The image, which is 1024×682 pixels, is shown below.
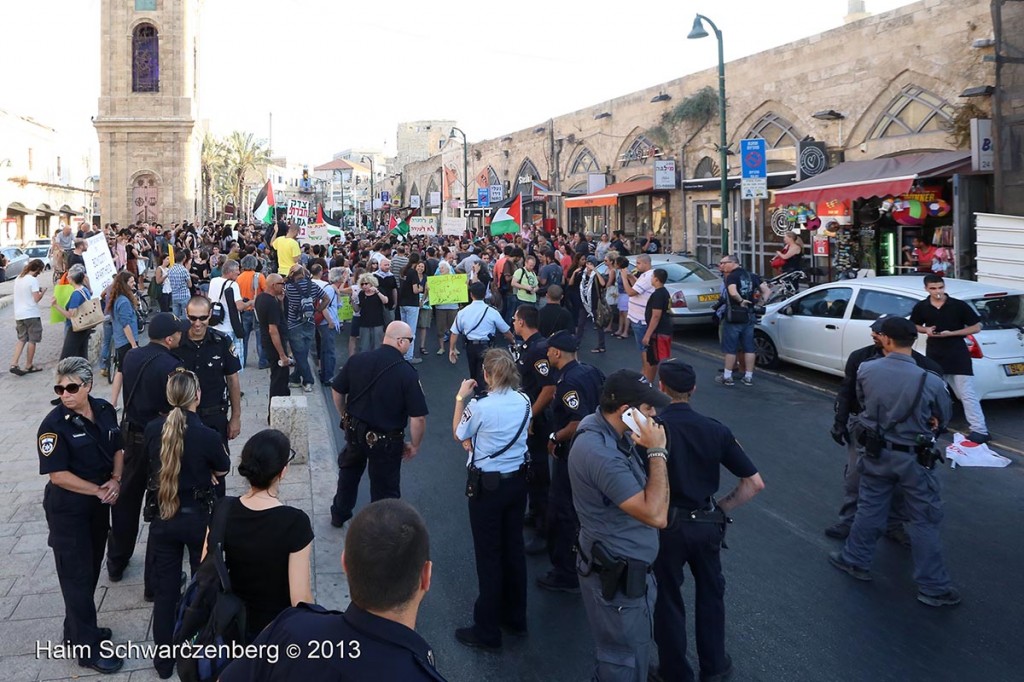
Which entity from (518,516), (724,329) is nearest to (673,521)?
(518,516)

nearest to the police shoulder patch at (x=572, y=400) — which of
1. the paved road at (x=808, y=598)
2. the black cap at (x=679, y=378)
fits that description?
the black cap at (x=679, y=378)

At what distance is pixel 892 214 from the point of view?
16.8 m

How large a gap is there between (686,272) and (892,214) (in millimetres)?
4351

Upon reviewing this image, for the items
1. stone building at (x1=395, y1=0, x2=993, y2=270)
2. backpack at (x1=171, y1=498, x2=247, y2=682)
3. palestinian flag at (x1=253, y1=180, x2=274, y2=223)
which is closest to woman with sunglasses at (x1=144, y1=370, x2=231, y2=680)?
backpack at (x1=171, y1=498, x2=247, y2=682)

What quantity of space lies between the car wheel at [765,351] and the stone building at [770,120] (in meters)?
5.93

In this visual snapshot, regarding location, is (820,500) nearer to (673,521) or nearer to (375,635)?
(673,521)

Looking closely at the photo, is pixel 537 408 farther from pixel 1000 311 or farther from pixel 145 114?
pixel 145 114

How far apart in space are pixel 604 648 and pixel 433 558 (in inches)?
102

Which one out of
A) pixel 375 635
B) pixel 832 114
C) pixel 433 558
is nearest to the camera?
pixel 375 635

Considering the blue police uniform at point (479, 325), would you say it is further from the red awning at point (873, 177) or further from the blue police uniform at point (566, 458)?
the red awning at point (873, 177)

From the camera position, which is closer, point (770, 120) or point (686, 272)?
point (686, 272)

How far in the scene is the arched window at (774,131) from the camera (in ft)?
70.3

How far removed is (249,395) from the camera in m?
11.6

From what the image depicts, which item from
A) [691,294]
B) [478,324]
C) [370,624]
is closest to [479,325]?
[478,324]
